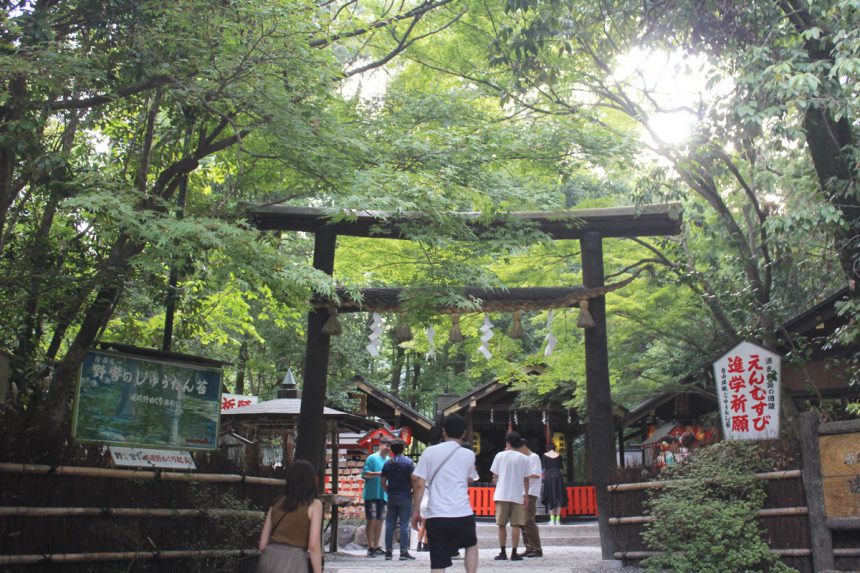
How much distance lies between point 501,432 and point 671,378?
9.08 metres

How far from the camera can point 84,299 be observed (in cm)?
882

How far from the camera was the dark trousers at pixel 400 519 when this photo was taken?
12844mm

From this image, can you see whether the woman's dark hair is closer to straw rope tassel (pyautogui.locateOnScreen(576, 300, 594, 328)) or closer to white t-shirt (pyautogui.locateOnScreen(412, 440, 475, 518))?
white t-shirt (pyautogui.locateOnScreen(412, 440, 475, 518))

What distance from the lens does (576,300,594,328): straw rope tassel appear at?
12719mm

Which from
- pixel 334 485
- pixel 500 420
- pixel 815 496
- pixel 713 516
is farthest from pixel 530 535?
pixel 500 420

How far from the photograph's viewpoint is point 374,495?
13.7 meters

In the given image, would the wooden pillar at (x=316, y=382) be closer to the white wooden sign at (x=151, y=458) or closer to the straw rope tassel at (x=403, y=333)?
the straw rope tassel at (x=403, y=333)

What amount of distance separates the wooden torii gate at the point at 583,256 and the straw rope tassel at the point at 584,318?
0.14m

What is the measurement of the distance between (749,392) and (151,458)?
802 centimetres

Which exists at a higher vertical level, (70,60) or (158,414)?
(70,60)

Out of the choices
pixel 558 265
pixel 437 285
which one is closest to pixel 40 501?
pixel 437 285

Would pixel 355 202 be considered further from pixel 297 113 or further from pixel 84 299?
pixel 84 299

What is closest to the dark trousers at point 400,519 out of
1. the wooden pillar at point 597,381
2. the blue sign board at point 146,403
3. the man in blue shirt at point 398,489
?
the man in blue shirt at point 398,489

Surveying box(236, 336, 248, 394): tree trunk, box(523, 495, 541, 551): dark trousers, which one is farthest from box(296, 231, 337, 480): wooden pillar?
box(236, 336, 248, 394): tree trunk
